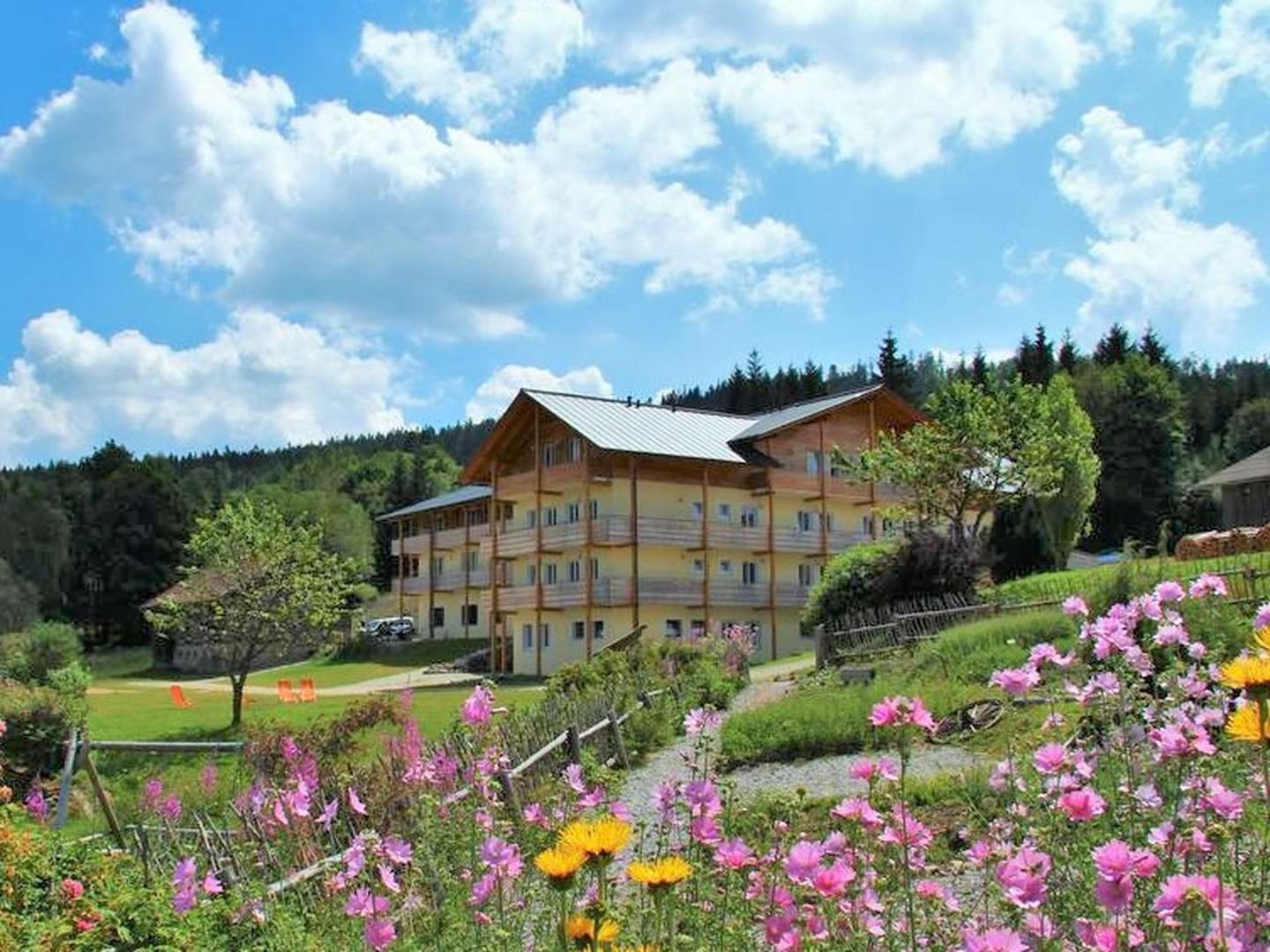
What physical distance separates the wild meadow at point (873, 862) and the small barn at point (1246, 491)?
49.3 m

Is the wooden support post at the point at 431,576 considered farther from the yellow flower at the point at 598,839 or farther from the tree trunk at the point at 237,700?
the yellow flower at the point at 598,839

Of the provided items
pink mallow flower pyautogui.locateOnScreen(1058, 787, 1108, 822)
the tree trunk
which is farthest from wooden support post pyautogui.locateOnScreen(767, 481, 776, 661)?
pink mallow flower pyautogui.locateOnScreen(1058, 787, 1108, 822)

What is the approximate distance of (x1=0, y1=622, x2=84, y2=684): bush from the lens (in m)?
43.4

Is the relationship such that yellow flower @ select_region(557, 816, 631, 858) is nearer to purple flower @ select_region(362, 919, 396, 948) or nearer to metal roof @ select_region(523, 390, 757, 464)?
purple flower @ select_region(362, 919, 396, 948)

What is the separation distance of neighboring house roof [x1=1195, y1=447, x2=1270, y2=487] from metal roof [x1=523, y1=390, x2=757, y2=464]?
1966 centimetres

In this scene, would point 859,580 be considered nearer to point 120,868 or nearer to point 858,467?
point 858,467

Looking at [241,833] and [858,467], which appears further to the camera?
[858,467]

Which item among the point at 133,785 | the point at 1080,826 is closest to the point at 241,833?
the point at 1080,826

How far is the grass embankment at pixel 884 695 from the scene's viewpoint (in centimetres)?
1408

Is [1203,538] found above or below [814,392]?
below

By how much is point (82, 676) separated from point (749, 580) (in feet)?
82.0

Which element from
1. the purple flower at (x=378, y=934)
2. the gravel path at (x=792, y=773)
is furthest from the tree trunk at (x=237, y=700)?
the purple flower at (x=378, y=934)

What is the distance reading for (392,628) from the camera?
65.1 m

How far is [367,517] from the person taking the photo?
9988cm
